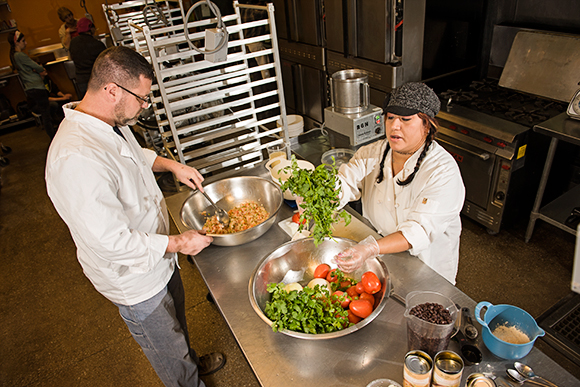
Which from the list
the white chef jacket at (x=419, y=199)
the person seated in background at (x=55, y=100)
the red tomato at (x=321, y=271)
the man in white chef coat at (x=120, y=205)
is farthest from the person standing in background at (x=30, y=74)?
the red tomato at (x=321, y=271)

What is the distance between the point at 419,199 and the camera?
1744mm

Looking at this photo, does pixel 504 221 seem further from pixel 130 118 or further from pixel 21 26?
pixel 21 26

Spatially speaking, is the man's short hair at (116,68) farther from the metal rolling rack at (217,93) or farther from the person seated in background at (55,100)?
the person seated in background at (55,100)

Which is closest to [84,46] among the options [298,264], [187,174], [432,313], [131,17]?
[131,17]

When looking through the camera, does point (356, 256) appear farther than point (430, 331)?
Yes

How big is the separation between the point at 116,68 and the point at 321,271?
1280 mm

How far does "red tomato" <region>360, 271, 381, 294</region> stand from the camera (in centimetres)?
158

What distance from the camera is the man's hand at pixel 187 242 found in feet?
5.72

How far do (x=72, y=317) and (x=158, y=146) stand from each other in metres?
2.24

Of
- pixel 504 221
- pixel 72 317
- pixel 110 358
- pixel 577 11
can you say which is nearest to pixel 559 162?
pixel 504 221

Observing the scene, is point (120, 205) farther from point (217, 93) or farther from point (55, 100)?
point (55, 100)

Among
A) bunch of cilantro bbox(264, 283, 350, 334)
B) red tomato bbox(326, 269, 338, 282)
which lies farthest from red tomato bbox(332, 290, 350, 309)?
red tomato bbox(326, 269, 338, 282)

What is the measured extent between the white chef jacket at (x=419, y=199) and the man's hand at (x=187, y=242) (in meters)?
0.80

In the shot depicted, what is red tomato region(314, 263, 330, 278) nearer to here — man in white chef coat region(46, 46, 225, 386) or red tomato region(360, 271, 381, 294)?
red tomato region(360, 271, 381, 294)
